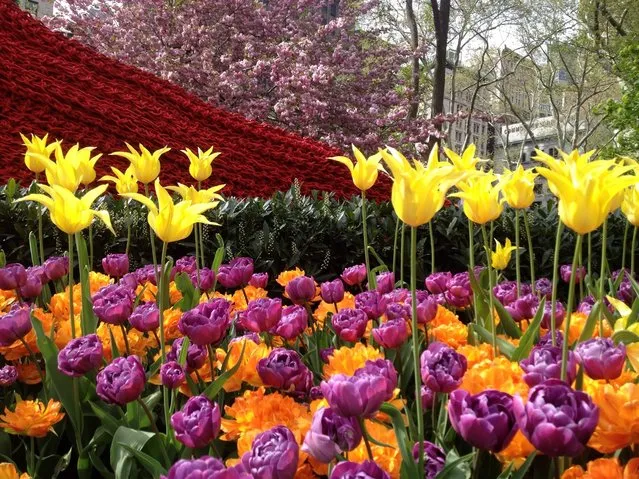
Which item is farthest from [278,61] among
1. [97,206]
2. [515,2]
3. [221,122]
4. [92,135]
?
[515,2]

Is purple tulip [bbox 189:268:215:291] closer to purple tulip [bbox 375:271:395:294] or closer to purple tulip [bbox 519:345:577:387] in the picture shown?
purple tulip [bbox 375:271:395:294]

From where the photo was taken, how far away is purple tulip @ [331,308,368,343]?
147cm

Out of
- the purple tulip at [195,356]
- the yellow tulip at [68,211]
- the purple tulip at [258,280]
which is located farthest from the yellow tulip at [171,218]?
the purple tulip at [258,280]

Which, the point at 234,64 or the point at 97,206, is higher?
the point at 234,64

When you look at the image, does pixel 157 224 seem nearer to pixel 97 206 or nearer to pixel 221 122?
pixel 97 206

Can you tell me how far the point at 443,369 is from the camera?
109 centimetres

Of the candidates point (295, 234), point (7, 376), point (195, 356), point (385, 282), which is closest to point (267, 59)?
point (295, 234)

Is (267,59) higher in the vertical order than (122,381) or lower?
higher

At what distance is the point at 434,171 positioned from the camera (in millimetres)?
1047

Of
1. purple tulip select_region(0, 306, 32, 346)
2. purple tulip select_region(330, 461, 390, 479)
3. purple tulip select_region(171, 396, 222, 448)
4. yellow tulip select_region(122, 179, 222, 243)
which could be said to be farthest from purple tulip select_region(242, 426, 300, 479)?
purple tulip select_region(0, 306, 32, 346)

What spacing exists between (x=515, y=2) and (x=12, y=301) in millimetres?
26510

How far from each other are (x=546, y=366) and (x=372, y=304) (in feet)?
2.13

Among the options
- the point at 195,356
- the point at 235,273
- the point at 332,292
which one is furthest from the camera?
the point at 235,273

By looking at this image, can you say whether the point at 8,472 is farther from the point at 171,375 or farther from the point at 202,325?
the point at 202,325
